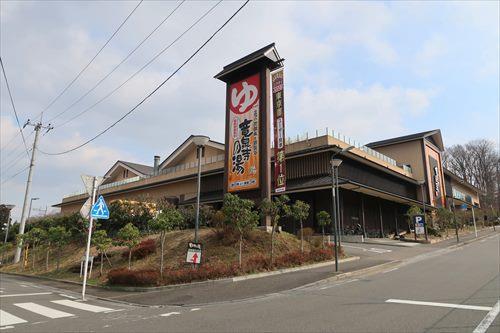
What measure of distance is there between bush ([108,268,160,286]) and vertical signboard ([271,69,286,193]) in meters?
9.23

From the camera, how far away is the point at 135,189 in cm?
4319

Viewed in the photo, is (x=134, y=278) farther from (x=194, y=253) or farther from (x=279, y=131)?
(x=279, y=131)

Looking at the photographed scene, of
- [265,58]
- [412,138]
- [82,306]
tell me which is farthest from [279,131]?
[412,138]

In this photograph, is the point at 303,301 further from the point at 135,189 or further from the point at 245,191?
the point at 135,189

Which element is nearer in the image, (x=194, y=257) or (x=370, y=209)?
(x=194, y=257)

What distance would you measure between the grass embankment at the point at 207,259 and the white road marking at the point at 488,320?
828 cm

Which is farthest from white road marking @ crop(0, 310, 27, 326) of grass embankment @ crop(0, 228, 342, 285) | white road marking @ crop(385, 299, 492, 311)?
white road marking @ crop(385, 299, 492, 311)

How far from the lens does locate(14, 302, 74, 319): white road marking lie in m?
8.64

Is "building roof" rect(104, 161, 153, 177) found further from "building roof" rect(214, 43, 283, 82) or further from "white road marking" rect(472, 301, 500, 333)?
"white road marking" rect(472, 301, 500, 333)

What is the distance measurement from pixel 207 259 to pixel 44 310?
24.6ft

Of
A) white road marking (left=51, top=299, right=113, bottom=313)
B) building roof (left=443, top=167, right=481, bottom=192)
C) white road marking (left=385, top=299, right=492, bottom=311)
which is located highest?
building roof (left=443, top=167, right=481, bottom=192)

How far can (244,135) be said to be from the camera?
71.6 ft

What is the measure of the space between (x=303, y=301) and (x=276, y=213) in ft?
23.5

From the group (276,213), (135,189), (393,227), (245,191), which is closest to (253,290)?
(276,213)
